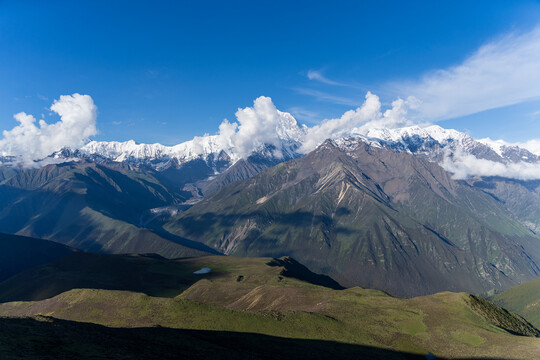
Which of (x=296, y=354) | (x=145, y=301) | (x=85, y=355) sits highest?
(x=85, y=355)

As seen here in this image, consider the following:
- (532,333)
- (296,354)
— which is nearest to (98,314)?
(296,354)

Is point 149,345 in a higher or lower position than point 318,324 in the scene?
higher

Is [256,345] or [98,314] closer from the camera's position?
[256,345]

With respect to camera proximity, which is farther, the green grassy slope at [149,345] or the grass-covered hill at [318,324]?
the grass-covered hill at [318,324]

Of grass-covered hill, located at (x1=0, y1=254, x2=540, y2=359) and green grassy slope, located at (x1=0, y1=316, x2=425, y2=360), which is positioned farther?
grass-covered hill, located at (x1=0, y1=254, x2=540, y2=359)

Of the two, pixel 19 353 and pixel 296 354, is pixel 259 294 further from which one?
pixel 19 353

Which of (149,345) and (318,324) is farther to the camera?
(318,324)

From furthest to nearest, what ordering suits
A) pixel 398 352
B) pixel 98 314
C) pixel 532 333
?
1. pixel 532 333
2. pixel 98 314
3. pixel 398 352

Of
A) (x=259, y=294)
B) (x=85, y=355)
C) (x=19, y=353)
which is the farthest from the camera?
(x=259, y=294)

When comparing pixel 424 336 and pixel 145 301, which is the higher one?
pixel 145 301

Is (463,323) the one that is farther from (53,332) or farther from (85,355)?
(53,332)
